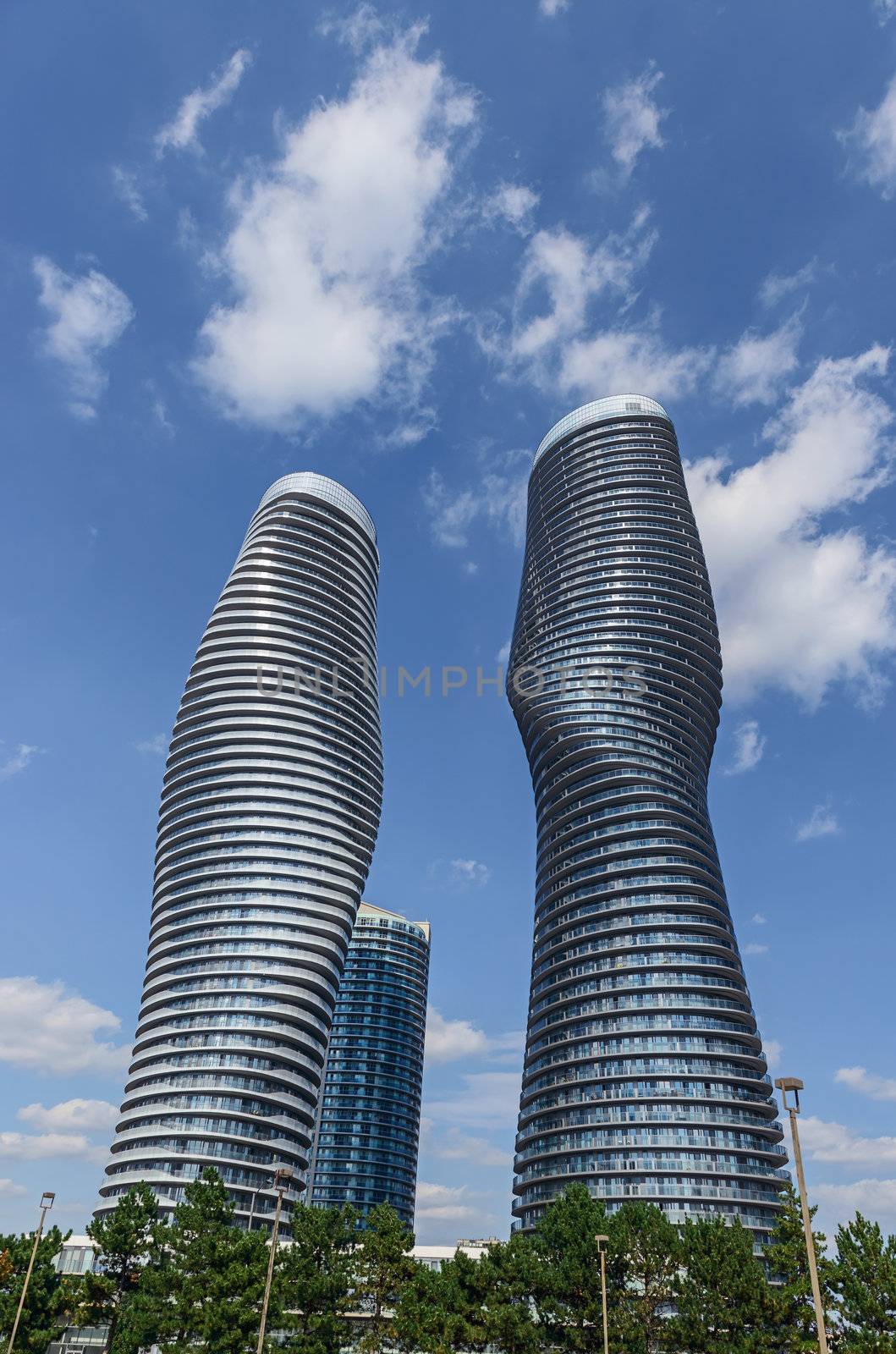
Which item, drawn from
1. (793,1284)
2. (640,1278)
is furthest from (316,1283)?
(793,1284)

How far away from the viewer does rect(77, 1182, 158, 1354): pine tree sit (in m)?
77.6

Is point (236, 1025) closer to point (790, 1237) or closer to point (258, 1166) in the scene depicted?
point (258, 1166)

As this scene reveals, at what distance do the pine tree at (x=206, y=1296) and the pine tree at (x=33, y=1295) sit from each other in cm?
569

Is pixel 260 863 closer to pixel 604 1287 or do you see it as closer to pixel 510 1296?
pixel 510 1296

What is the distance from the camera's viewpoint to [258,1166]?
12606 centimetres

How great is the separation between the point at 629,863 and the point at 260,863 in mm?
51734

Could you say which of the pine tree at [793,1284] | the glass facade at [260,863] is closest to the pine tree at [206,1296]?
the pine tree at [793,1284]

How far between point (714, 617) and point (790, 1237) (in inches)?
4727

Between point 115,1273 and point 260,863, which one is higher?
point 260,863

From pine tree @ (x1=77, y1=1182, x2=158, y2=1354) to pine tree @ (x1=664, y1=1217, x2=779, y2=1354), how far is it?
39.2 meters

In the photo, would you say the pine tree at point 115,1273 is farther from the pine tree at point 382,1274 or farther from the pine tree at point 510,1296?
the pine tree at point 510,1296

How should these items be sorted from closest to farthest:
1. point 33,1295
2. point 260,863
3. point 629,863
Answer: point 33,1295 → point 260,863 → point 629,863

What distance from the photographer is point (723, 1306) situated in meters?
70.7

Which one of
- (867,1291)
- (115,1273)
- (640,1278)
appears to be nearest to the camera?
(867,1291)
